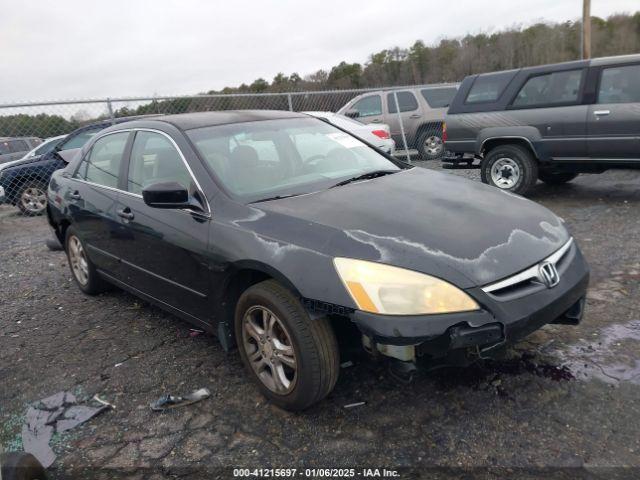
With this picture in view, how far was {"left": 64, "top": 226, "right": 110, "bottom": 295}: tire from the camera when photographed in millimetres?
4691

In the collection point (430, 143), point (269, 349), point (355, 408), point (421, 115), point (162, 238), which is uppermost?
Answer: point (421, 115)

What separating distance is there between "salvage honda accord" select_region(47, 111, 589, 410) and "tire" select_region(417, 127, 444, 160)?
875cm

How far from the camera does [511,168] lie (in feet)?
24.7

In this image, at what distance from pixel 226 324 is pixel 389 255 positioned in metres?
1.18

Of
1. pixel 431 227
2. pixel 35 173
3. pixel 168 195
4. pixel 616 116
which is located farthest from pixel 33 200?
pixel 616 116

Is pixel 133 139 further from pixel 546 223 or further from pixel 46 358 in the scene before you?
pixel 546 223

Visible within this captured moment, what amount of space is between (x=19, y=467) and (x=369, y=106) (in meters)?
11.8

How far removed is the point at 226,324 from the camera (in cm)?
309

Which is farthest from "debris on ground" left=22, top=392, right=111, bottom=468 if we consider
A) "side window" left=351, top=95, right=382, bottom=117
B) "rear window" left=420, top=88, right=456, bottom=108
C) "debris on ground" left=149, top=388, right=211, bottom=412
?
"rear window" left=420, top=88, right=456, bottom=108

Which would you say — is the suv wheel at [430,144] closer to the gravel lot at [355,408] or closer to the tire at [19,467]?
the gravel lot at [355,408]

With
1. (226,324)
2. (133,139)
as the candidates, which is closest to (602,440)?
(226,324)

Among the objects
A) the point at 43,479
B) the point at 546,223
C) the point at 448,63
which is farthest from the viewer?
the point at 448,63

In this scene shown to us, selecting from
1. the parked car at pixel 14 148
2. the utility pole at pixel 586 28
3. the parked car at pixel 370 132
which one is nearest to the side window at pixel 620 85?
the parked car at pixel 370 132

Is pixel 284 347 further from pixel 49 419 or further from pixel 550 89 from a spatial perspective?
pixel 550 89
